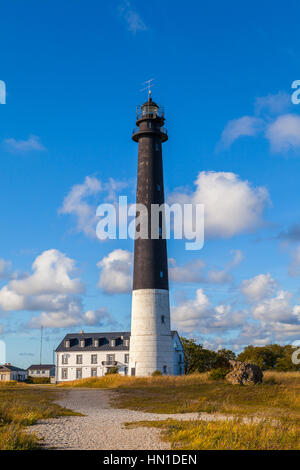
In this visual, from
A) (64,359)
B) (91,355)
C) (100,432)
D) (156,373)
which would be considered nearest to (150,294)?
(156,373)

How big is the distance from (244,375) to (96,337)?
41.1 meters

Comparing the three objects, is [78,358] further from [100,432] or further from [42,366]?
[100,432]

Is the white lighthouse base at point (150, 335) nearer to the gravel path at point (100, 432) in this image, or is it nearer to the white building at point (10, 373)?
the gravel path at point (100, 432)

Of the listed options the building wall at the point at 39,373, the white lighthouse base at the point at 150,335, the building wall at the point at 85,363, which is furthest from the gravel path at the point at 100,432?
the building wall at the point at 39,373

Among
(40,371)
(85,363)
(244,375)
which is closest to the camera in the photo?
(244,375)

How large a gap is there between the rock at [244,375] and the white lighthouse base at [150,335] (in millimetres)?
8592

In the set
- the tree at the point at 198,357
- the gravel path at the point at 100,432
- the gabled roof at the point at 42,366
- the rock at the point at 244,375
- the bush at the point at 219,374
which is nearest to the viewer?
the gravel path at the point at 100,432

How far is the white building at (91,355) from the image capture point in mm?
66750

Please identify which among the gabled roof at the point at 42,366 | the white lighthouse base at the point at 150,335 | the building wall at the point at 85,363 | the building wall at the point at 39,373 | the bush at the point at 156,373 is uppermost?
the white lighthouse base at the point at 150,335

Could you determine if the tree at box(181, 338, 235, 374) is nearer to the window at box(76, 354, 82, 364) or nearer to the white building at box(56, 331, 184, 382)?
the white building at box(56, 331, 184, 382)

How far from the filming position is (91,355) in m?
67.9
